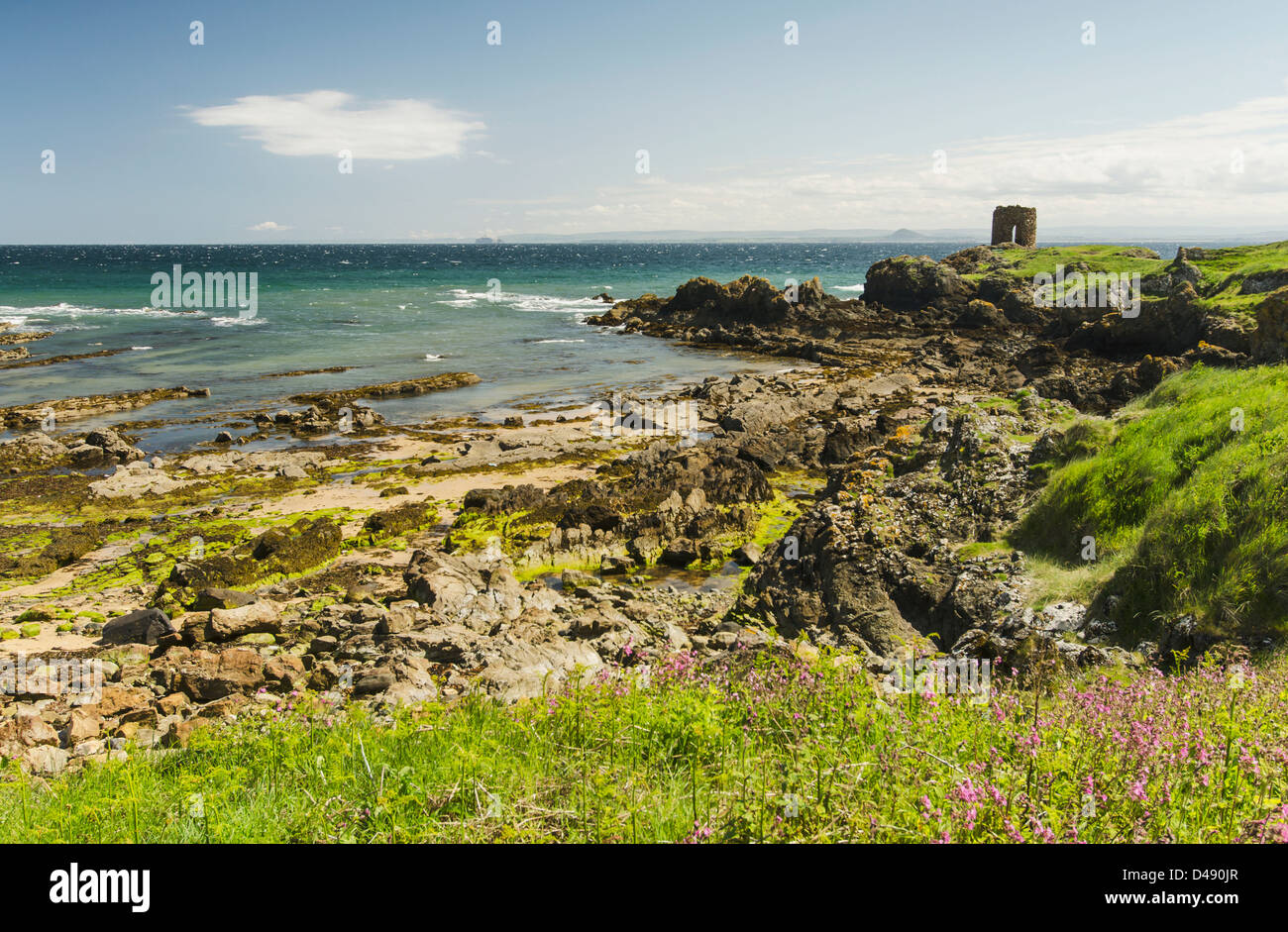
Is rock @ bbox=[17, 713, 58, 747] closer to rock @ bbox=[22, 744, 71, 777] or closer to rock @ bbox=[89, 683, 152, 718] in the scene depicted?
rock @ bbox=[22, 744, 71, 777]

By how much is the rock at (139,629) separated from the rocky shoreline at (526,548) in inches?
1.4

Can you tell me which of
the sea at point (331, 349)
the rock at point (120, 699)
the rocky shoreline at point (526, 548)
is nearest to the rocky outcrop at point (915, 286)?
the sea at point (331, 349)

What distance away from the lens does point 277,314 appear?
59531mm

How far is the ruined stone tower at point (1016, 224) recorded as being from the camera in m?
63.6

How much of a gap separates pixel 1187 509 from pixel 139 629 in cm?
1338

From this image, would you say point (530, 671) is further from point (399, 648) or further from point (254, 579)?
point (254, 579)

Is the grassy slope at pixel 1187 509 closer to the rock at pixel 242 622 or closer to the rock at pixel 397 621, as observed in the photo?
the rock at pixel 397 621

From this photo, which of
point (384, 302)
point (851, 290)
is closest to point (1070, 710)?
point (384, 302)

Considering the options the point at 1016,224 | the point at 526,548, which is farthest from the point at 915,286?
the point at 526,548

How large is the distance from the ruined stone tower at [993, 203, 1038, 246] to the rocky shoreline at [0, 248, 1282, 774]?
38801 mm

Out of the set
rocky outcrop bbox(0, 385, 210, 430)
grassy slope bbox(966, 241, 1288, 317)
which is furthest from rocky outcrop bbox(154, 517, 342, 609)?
grassy slope bbox(966, 241, 1288, 317)

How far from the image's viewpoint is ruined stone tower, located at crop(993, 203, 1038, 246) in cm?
6356

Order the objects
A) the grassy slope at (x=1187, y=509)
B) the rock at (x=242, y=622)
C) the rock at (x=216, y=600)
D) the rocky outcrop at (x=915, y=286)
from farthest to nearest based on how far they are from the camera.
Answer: the rocky outcrop at (x=915, y=286) → the rock at (x=216, y=600) → the rock at (x=242, y=622) → the grassy slope at (x=1187, y=509)
